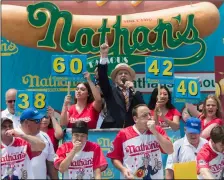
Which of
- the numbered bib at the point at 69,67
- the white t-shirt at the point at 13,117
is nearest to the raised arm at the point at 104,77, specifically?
the numbered bib at the point at 69,67

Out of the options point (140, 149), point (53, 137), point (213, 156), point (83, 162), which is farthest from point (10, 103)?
point (213, 156)

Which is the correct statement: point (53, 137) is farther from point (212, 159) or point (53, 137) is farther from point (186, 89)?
point (212, 159)

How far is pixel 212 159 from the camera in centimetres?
646

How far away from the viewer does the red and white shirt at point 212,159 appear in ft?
21.1

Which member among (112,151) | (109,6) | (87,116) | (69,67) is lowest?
(112,151)

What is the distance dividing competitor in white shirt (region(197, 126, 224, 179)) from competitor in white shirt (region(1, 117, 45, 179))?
5.37 feet

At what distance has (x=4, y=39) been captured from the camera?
8.40 meters

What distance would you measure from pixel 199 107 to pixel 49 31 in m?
2.21

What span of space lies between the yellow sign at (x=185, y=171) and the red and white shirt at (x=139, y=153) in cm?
44

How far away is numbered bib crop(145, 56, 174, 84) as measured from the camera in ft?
23.8

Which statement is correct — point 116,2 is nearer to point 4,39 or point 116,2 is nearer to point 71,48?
point 71,48

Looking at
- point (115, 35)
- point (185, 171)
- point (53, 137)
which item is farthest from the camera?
point (115, 35)

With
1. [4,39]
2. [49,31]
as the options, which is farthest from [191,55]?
[4,39]

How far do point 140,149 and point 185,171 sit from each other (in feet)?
2.01
